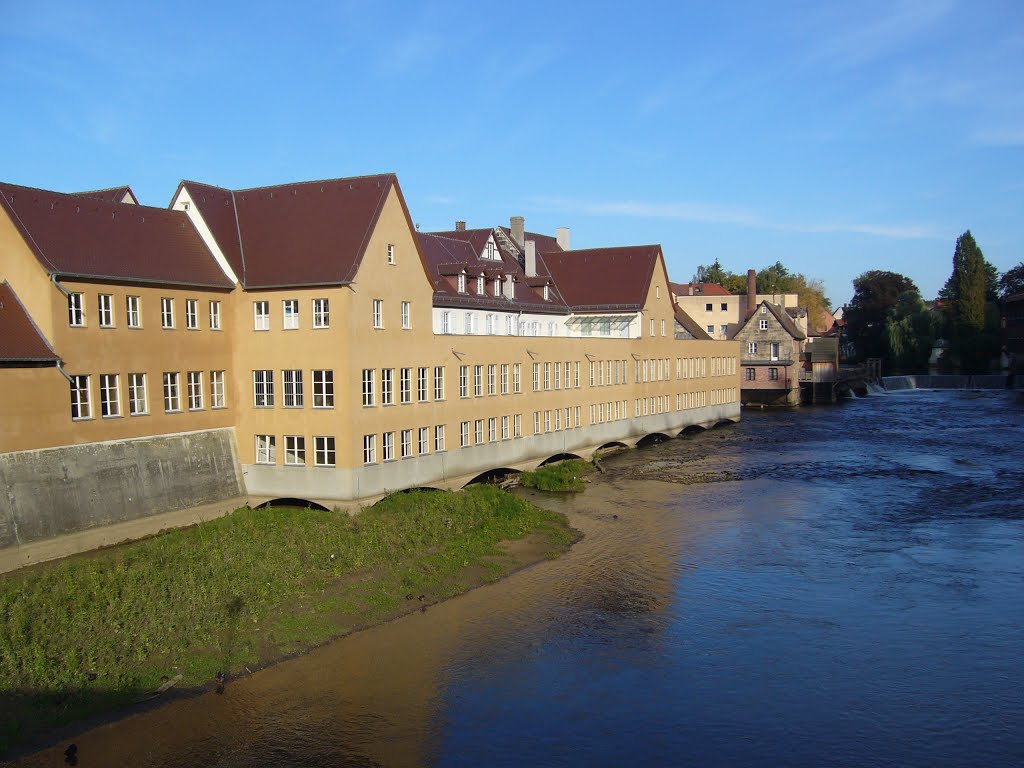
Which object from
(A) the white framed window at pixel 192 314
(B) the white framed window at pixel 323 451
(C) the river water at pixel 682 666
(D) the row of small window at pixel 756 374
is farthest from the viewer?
(D) the row of small window at pixel 756 374

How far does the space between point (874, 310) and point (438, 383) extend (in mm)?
114827

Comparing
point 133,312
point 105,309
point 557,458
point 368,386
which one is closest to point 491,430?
point 557,458

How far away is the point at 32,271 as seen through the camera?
29109 mm

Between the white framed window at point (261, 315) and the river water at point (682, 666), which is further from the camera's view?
the white framed window at point (261, 315)

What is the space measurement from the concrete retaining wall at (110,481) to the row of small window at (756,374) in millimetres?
71898

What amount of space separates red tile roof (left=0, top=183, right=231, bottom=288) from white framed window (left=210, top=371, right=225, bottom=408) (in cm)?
359

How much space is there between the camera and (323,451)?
33562 mm

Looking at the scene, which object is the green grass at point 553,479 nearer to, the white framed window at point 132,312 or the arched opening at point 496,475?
the arched opening at point 496,475

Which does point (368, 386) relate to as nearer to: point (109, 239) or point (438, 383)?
point (438, 383)

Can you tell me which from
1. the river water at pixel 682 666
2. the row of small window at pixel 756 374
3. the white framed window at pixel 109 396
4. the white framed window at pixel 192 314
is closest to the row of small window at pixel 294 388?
the white framed window at pixel 192 314

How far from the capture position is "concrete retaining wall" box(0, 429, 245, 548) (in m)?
27.1

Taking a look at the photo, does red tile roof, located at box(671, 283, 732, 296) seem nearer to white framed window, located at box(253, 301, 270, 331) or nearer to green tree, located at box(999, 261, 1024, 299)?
green tree, located at box(999, 261, 1024, 299)

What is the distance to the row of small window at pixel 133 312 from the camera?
29.7 metres

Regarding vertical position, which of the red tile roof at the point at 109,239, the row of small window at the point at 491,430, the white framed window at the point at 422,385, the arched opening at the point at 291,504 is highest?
the red tile roof at the point at 109,239
